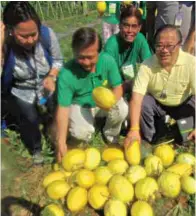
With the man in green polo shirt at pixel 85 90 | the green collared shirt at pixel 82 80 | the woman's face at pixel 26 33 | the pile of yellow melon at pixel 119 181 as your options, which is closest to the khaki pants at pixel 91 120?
the man in green polo shirt at pixel 85 90

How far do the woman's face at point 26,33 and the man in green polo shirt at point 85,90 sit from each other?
0.35 metres

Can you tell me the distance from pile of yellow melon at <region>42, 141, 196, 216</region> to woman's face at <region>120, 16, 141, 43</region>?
58.5 inches

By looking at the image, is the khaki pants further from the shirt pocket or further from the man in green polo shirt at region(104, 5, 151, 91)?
the man in green polo shirt at region(104, 5, 151, 91)

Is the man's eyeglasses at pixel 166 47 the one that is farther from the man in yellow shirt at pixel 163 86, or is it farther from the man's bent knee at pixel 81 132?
the man's bent knee at pixel 81 132

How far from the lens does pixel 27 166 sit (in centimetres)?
363

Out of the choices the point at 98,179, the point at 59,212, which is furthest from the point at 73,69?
the point at 59,212

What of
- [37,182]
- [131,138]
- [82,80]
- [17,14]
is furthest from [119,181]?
[17,14]

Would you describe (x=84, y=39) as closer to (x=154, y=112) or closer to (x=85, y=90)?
(x=85, y=90)

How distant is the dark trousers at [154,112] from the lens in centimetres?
368

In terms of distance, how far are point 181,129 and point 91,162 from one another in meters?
1.08

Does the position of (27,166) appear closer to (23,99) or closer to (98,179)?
(23,99)

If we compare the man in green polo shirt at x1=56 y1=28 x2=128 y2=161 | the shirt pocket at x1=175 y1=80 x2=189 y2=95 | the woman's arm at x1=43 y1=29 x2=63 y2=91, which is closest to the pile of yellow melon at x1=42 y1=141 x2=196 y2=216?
the man in green polo shirt at x1=56 y1=28 x2=128 y2=161

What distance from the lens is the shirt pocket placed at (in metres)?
3.45

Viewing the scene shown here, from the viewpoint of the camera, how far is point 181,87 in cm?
348
